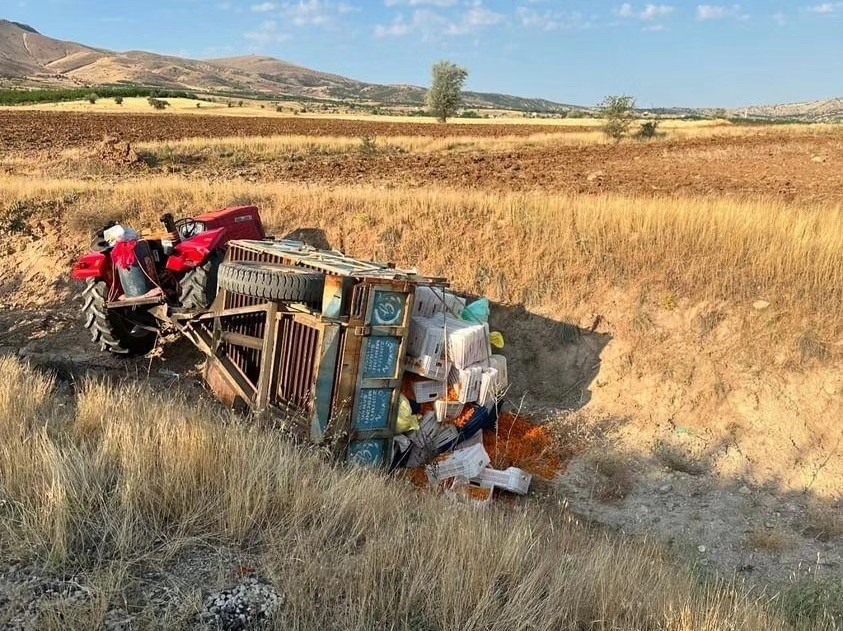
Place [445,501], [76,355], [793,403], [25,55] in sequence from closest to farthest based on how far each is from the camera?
[445,501], [793,403], [76,355], [25,55]

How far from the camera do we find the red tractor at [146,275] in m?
7.11

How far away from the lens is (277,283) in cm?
568

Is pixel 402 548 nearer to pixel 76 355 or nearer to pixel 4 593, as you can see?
pixel 4 593

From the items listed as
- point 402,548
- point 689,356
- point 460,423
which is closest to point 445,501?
point 402,548

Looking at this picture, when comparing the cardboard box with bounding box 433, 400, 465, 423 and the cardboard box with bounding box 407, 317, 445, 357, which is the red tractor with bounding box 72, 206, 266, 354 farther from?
the cardboard box with bounding box 433, 400, 465, 423

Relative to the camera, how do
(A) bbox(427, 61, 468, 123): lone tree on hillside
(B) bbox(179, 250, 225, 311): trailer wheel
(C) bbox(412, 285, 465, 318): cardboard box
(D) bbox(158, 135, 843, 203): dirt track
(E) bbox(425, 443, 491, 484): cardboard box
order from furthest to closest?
(A) bbox(427, 61, 468, 123): lone tree on hillside, (D) bbox(158, 135, 843, 203): dirt track, (B) bbox(179, 250, 225, 311): trailer wheel, (C) bbox(412, 285, 465, 318): cardboard box, (E) bbox(425, 443, 491, 484): cardboard box

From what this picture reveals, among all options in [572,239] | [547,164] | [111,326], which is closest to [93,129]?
[547,164]

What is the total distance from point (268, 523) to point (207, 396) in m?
3.89

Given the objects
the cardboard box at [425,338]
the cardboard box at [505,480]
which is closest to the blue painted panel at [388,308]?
the cardboard box at [425,338]

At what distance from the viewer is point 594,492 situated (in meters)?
6.38

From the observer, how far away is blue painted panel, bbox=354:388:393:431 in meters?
5.82

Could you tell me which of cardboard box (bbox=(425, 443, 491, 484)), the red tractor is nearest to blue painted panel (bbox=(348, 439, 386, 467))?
cardboard box (bbox=(425, 443, 491, 484))

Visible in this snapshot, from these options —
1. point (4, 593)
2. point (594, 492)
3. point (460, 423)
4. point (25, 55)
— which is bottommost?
point (594, 492)

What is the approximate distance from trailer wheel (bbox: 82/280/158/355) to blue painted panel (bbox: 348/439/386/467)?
11.1 feet
